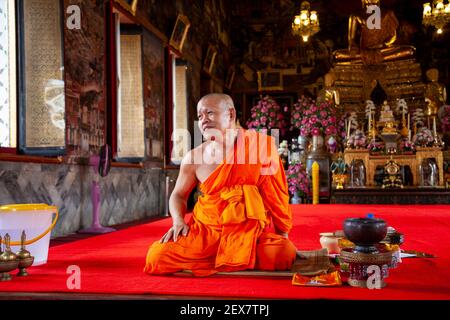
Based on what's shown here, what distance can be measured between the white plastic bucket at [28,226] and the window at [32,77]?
51.7 inches

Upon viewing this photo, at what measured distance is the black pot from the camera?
217cm

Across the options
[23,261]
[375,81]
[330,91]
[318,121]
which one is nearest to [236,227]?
[23,261]

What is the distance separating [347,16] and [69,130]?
9.59m

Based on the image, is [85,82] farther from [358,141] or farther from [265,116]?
[265,116]

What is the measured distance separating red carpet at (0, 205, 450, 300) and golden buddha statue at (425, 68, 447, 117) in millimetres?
7192

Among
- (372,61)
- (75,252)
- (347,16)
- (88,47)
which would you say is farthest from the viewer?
(347,16)

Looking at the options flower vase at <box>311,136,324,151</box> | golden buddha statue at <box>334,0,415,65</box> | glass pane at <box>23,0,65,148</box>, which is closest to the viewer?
glass pane at <box>23,0,65,148</box>

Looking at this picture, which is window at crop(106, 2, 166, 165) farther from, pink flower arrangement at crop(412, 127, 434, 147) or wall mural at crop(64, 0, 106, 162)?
pink flower arrangement at crop(412, 127, 434, 147)

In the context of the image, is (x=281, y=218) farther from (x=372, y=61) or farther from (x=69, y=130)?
(x=372, y=61)

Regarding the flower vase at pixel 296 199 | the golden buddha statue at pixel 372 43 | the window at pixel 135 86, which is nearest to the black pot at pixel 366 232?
the window at pixel 135 86

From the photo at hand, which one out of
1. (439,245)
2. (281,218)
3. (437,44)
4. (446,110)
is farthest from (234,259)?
(437,44)

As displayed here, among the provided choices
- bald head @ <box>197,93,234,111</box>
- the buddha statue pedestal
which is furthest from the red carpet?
the buddha statue pedestal

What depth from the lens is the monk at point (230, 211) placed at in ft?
8.40
